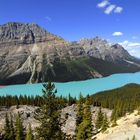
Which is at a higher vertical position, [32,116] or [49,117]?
[49,117]

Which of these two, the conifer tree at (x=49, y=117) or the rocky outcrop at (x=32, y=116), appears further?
the rocky outcrop at (x=32, y=116)

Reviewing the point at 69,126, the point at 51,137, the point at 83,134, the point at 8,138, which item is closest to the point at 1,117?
the point at 69,126

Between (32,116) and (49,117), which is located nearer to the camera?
(49,117)

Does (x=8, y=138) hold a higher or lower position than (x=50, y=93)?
lower

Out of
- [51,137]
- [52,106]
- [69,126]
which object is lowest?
[69,126]

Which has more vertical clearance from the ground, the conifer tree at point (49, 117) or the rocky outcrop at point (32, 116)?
the conifer tree at point (49, 117)

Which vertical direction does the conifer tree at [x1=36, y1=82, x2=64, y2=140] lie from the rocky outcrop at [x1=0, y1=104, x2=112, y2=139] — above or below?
above

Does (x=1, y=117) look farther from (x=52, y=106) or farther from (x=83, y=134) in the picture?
(x=52, y=106)

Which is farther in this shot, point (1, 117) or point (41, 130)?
point (1, 117)

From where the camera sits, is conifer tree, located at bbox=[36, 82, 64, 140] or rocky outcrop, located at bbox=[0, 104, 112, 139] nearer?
conifer tree, located at bbox=[36, 82, 64, 140]

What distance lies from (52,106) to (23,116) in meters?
111

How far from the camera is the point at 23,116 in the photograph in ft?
504

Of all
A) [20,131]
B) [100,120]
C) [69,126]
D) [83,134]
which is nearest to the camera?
[83,134]

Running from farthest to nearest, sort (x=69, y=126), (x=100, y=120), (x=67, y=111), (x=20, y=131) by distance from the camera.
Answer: (x=67, y=111) < (x=69, y=126) < (x=100, y=120) < (x=20, y=131)
